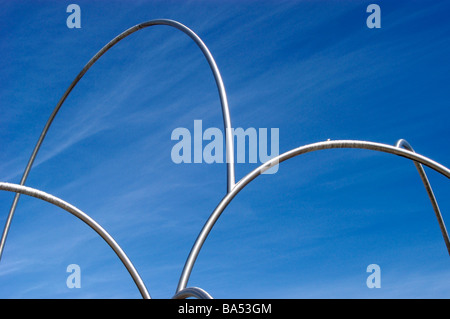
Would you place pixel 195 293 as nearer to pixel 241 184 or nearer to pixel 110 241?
pixel 241 184

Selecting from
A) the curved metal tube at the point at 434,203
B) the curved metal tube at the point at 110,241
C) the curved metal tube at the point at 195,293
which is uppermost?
the curved metal tube at the point at 434,203

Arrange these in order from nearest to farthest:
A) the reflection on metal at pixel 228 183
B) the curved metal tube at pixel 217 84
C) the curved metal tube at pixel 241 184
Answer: the reflection on metal at pixel 228 183 < the curved metal tube at pixel 241 184 < the curved metal tube at pixel 217 84

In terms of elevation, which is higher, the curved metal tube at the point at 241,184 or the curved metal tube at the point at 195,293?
the curved metal tube at the point at 241,184

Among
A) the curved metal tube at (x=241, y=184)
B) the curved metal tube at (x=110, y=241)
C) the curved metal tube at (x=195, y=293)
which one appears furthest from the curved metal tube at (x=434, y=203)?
the curved metal tube at (x=195, y=293)

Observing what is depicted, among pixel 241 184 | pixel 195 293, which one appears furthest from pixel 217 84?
pixel 195 293

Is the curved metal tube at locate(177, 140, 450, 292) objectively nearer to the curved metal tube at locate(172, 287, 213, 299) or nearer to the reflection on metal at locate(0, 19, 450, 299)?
the reflection on metal at locate(0, 19, 450, 299)

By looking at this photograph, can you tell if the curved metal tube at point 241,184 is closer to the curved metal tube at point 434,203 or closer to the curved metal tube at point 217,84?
the curved metal tube at point 217,84

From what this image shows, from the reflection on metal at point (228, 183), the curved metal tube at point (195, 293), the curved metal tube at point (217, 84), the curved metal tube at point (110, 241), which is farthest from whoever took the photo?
the curved metal tube at point (217, 84)

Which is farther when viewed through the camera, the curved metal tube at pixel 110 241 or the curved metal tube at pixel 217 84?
the curved metal tube at pixel 217 84
